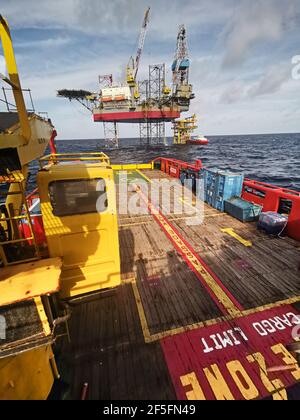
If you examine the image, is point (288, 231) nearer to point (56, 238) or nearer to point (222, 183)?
point (222, 183)

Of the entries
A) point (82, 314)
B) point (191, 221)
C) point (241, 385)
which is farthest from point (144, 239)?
point (241, 385)

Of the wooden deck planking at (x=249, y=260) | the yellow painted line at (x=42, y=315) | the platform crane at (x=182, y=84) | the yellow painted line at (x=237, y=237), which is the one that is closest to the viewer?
the yellow painted line at (x=42, y=315)

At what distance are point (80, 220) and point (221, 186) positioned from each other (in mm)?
9027

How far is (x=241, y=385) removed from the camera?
12.6 ft

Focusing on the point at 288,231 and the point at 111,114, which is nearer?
the point at 288,231

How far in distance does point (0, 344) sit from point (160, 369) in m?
2.91

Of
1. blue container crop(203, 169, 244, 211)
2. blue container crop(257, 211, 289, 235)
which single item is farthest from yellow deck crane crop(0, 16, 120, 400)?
blue container crop(203, 169, 244, 211)

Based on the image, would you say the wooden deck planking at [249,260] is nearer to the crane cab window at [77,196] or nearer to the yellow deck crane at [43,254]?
the yellow deck crane at [43,254]

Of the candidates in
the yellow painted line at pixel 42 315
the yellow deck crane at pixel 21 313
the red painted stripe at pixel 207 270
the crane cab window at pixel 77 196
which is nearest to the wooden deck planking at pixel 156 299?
the red painted stripe at pixel 207 270

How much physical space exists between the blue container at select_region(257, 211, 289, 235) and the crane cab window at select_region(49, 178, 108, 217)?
7.32 metres

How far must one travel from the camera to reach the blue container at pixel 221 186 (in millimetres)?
11359

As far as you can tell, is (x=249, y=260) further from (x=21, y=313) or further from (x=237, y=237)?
(x=21, y=313)

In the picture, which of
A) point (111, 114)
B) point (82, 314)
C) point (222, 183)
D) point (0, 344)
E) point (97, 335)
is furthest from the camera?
point (111, 114)
